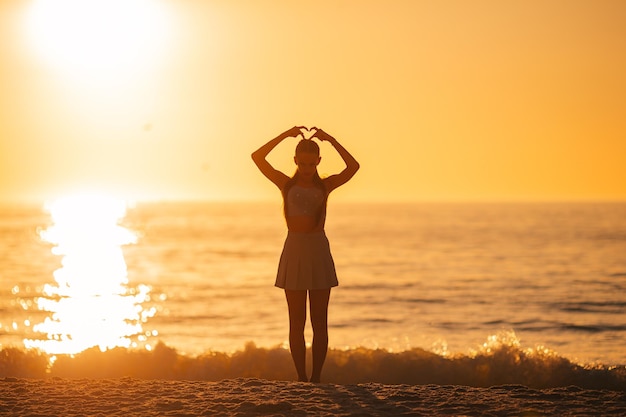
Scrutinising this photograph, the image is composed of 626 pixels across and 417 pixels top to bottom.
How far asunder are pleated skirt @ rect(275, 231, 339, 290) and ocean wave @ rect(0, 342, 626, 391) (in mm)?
5973

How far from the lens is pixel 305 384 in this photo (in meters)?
8.55

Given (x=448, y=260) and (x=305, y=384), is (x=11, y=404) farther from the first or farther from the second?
(x=448, y=260)

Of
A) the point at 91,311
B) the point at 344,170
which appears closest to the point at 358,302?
the point at 91,311

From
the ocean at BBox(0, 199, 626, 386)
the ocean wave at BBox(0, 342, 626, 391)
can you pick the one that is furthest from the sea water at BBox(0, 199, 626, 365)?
the ocean wave at BBox(0, 342, 626, 391)

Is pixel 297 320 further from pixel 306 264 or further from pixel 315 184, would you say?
pixel 315 184

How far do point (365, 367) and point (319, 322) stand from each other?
19.3 ft

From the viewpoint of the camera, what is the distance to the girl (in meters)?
8.40

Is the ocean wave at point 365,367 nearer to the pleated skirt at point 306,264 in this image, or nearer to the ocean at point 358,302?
the ocean at point 358,302

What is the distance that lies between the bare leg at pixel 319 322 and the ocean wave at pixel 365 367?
217 inches

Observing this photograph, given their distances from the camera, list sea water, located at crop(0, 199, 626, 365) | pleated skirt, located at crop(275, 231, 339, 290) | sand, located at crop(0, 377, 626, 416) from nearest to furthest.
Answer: sand, located at crop(0, 377, 626, 416), pleated skirt, located at crop(275, 231, 339, 290), sea water, located at crop(0, 199, 626, 365)

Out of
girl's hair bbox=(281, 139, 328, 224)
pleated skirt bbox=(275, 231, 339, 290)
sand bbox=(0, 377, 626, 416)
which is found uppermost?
girl's hair bbox=(281, 139, 328, 224)

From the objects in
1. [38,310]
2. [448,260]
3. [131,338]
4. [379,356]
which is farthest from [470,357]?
[448,260]

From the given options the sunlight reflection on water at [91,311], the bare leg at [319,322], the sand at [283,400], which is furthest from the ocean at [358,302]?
the sand at [283,400]

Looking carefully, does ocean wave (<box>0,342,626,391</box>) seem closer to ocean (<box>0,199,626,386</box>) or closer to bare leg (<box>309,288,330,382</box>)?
ocean (<box>0,199,626,386</box>)
